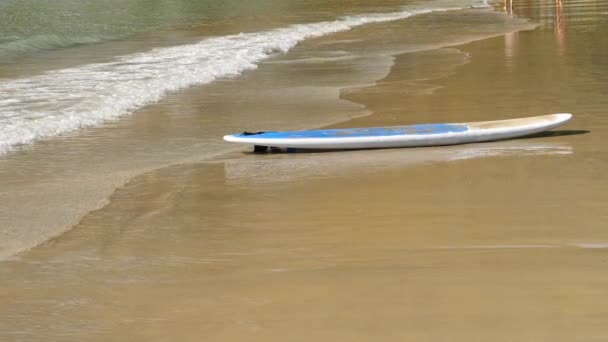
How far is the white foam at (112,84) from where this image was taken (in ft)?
40.3

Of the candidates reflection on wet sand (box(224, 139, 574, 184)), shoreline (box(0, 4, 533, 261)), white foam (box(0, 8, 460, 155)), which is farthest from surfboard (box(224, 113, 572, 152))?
white foam (box(0, 8, 460, 155))

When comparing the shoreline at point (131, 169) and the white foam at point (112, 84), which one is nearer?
the shoreline at point (131, 169)

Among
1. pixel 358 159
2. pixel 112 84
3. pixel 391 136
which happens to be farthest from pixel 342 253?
pixel 112 84

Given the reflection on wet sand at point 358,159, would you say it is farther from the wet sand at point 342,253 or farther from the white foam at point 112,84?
the white foam at point 112,84

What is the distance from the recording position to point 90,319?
17.7 ft

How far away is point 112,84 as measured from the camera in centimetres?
1609

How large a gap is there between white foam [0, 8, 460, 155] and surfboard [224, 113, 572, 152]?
2649 mm

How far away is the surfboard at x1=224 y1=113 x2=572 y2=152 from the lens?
32.3ft

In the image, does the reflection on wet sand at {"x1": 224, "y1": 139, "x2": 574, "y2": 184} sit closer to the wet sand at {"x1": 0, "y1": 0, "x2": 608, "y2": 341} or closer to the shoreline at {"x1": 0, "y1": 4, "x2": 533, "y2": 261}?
the wet sand at {"x1": 0, "y1": 0, "x2": 608, "y2": 341}

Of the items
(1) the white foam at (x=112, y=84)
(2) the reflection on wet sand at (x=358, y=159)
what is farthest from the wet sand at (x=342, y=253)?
(1) the white foam at (x=112, y=84)

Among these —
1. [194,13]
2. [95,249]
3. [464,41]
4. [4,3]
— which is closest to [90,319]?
[95,249]

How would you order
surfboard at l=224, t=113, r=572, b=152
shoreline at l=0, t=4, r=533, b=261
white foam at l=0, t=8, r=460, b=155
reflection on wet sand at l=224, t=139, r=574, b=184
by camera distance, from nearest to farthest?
shoreline at l=0, t=4, r=533, b=261
reflection on wet sand at l=224, t=139, r=574, b=184
surfboard at l=224, t=113, r=572, b=152
white foam at l=0, t=8, r=460, b=155

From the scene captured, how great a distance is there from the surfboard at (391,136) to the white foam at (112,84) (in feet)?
8.69

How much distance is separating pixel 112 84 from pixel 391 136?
720 cm
